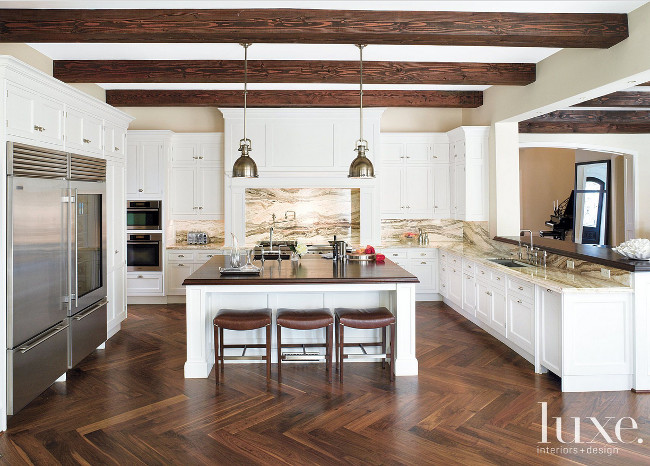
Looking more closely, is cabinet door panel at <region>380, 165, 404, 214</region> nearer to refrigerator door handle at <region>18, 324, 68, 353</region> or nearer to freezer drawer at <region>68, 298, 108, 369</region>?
freezer drawer at <region>68, 298, 108, 369</region>

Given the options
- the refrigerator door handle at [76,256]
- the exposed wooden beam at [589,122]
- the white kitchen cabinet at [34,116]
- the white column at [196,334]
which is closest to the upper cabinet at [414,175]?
the exposed wooden beam at [589,122]

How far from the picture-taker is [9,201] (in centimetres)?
328

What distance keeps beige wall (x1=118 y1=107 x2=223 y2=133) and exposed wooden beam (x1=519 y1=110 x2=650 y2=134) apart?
479 cm

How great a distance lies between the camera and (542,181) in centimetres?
1199

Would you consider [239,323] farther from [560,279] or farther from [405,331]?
[560,279]

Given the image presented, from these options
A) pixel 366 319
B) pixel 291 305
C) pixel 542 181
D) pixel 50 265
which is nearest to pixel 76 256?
pixel 50 265

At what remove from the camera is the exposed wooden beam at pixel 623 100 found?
6223 millimetres

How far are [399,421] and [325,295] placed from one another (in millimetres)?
1554

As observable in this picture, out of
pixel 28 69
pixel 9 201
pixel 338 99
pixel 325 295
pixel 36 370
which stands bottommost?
pixel 36 370

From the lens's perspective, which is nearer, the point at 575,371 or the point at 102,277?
the point at 575,371

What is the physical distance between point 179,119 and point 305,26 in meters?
4.65

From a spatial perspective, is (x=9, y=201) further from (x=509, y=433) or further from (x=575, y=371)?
(x=575, y=371)

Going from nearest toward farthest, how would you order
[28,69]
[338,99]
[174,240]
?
[28,69]
[338,99]
[174,240]

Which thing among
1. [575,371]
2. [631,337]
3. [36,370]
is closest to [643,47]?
[631,337]
